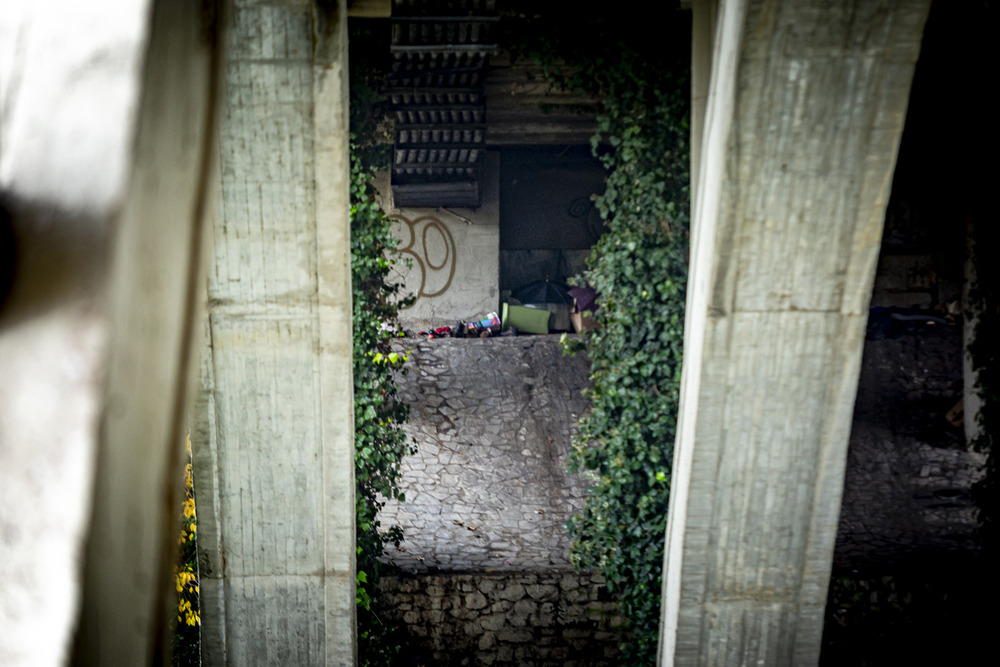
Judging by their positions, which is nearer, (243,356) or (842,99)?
(842,99)

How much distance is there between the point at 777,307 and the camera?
2.95 metres

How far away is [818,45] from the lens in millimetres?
2652

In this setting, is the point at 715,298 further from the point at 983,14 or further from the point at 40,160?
the point at 983,14

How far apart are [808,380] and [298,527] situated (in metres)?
2.53

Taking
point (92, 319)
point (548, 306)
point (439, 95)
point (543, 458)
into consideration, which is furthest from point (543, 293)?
point (92, 319)

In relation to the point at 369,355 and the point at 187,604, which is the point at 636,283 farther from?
the point at 187,604

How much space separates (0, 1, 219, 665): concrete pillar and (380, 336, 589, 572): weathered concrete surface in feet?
19.0

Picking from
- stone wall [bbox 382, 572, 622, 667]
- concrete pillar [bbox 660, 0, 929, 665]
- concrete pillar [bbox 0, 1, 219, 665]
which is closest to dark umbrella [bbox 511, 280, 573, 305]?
stone wall [bbox 382, 572, 622, 667]

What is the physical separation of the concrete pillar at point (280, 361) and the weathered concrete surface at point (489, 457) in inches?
105

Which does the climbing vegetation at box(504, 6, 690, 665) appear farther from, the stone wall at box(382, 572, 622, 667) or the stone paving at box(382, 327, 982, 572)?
the stone paving at box(382, 327, 982, 572)

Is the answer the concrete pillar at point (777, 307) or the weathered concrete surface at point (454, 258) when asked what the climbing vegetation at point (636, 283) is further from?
the weathered concrete surface at point (454, 258)

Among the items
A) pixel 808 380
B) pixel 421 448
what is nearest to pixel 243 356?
pixel 808 380

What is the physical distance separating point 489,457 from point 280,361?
5.15 metres

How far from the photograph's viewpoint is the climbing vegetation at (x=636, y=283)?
162 inches
